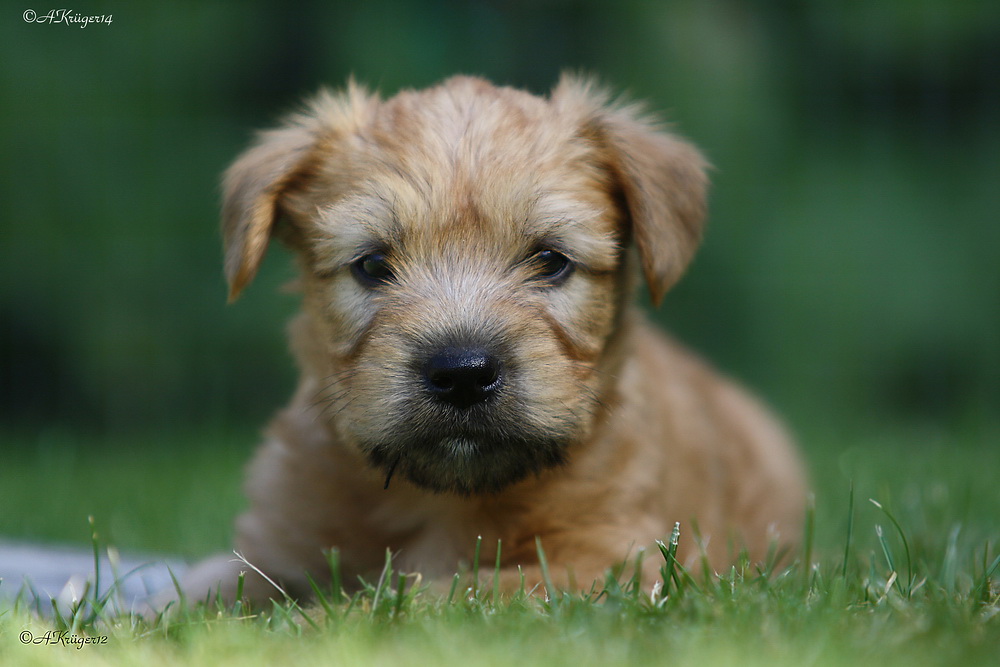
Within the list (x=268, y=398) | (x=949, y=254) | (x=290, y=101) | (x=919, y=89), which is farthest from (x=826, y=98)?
(x=268, y=398)

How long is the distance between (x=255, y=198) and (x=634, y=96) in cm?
514

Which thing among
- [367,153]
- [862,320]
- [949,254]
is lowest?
[862,320]

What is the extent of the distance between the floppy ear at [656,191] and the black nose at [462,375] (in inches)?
30.1

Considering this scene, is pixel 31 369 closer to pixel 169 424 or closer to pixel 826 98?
pixel 169 424

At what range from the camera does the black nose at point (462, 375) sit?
8.98 ft

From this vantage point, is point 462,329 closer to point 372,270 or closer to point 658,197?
point 372,270

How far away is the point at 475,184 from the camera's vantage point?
3037mm

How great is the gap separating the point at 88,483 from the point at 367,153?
11.9 feet

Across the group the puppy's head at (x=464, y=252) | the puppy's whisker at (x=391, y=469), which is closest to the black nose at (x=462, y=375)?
the puppy's head at (x=464, y=252)

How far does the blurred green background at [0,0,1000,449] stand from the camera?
26.2 feet

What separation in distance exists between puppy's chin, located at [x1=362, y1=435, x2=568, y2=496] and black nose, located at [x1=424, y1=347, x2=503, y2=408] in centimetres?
12

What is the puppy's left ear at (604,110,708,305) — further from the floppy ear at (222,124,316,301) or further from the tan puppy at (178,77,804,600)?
the floppy ear at (222,124,316,301)

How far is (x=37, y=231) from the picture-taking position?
8086 mm

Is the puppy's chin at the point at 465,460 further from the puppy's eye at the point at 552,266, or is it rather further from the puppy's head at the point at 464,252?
the puppy's eye at the point at 552,266
